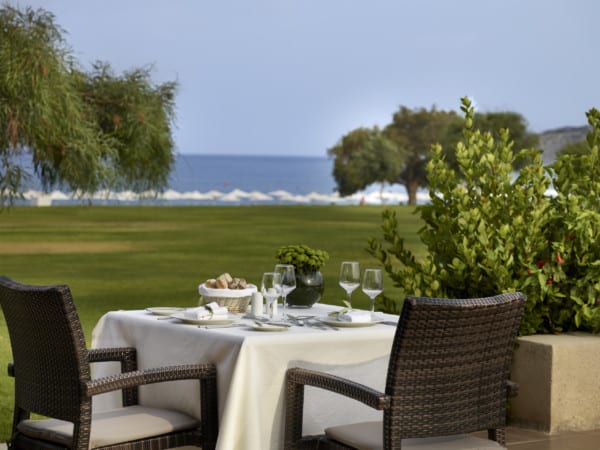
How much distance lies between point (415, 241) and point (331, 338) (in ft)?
89.9

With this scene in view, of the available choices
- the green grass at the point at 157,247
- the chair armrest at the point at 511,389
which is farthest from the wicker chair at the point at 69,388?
the green grass at the point at 157,247

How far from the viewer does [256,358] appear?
407 cm

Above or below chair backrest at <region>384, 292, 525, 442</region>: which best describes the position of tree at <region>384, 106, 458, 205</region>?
above

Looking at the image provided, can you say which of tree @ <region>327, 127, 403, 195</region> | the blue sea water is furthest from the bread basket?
the blue sea water

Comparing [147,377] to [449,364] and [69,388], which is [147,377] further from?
[449,364]

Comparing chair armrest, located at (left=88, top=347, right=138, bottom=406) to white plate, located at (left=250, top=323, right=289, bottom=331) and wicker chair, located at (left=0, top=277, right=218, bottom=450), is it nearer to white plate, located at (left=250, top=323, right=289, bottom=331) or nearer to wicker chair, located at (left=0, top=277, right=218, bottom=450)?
wicker chair, located at (left=0, top=277, right=218, bottom=450)

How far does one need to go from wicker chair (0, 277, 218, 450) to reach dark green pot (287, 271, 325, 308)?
958 millimetres

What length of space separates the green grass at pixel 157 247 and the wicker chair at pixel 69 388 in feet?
9.43

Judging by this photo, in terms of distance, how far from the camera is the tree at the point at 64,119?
413 inches

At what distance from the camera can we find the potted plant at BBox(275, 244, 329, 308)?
16.3 feet

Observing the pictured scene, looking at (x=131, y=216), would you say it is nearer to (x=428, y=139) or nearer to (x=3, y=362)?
(x=3, y=362)

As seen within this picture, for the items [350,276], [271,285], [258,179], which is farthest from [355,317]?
[258,179]

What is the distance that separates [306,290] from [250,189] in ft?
306

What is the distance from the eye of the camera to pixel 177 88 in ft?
41.8
